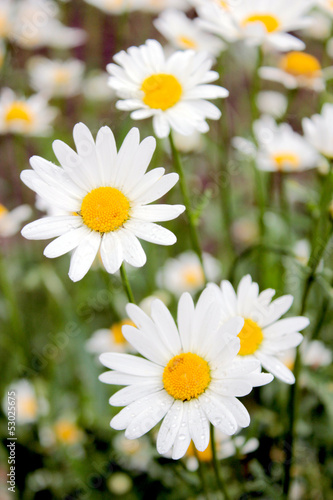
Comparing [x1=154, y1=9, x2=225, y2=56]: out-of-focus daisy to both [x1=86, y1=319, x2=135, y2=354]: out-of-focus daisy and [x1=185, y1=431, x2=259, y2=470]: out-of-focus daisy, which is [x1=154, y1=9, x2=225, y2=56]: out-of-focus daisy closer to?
[x1=86, y1=319, x2=135, y2=354]: out-of-focus daisy

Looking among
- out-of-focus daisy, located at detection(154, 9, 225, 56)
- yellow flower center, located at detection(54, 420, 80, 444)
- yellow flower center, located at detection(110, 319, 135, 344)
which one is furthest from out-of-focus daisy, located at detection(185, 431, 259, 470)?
out-of-focus daisy, located at detection(154, 9, 225, 56)

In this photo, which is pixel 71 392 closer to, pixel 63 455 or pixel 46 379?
pixel 46 379

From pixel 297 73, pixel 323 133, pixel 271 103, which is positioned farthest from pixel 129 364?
pixel 271 103

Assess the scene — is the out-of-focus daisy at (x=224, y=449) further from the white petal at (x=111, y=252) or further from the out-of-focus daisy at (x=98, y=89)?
the out-of-focus daisy at (x=98, y=89)

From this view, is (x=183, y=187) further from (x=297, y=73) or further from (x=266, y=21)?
(x=297, y=73)

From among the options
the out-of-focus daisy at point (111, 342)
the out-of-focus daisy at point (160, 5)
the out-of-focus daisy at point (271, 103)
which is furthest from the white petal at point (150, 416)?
the out-of-focus daisy at point (271, 103)
